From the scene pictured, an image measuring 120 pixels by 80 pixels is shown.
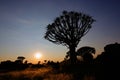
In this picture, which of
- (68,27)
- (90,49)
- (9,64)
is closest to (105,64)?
(68,27)

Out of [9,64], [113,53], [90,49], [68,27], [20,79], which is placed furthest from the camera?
[90,49]

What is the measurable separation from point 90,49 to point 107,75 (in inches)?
1567

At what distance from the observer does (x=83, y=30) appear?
2997 centimetres

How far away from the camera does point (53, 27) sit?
30.5 metres

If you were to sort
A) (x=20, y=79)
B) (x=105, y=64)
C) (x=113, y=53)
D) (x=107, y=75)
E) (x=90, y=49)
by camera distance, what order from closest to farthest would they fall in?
(x=107, y=75) < (x=105, y=64) < (x=113, y=53) < (x=20, y=79) < (x=90, y=49)

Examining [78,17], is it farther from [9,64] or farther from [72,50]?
[9,64]

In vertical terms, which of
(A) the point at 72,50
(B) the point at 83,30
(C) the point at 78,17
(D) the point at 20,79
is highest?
(C) the point at 78,17

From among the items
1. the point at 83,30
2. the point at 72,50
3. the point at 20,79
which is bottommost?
A: the point at 20,79

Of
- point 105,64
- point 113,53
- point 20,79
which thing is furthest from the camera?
point 20,79

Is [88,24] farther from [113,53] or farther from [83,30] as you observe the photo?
[113,53]

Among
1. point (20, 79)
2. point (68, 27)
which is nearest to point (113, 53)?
point (20, 79)

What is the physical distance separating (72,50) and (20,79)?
15168mm

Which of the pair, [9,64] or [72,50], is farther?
[9,64]

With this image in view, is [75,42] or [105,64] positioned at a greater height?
[75,42]
